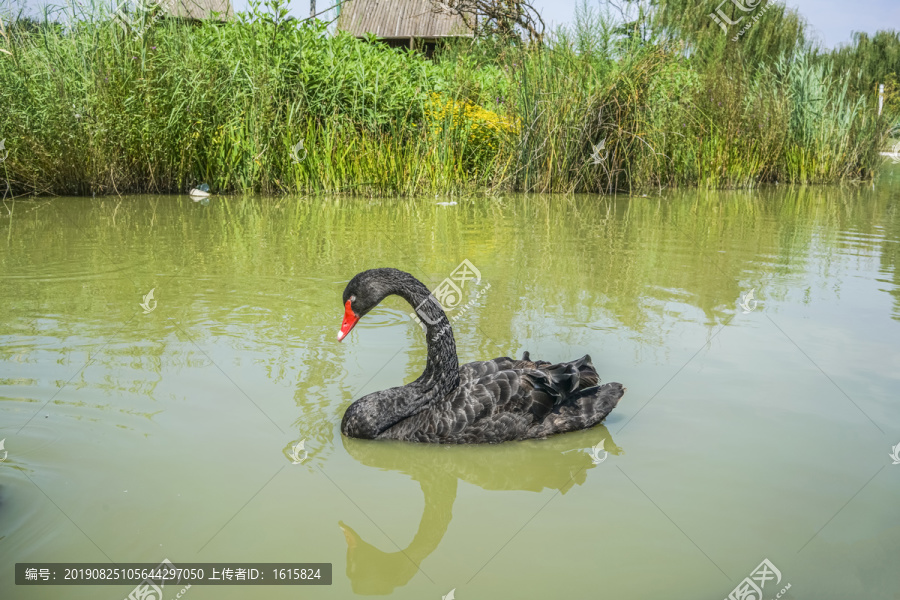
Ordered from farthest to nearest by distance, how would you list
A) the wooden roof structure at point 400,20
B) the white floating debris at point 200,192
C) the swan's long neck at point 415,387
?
1. the wooden roof structure at point 400,20
2. the white floating debris at point 200,192
3. the swan's long neck at point 415,387

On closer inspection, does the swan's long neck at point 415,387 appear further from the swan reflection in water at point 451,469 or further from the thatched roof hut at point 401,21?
the thatched roof hut at point 401,21

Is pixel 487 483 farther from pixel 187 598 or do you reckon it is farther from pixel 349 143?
pixel 349 143

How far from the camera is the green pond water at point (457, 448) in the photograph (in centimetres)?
247

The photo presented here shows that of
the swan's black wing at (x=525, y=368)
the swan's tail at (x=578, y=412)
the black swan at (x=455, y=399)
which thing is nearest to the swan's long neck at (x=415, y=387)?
the black swan at (x=455, y=399)

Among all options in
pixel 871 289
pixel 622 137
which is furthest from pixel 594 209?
pixel 871 289

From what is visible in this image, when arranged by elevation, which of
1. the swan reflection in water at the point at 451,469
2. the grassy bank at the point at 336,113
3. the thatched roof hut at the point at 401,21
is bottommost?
the swan reflection in water at the point at 451,469

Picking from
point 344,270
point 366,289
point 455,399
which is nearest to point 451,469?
point 455,399

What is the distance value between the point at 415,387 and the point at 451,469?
467mm

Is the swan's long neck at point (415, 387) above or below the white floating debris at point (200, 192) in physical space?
below

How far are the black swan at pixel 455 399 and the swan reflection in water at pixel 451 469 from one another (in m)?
0.06

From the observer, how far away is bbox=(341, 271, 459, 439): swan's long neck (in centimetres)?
332

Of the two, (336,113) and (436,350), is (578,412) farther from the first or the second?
(336,113)

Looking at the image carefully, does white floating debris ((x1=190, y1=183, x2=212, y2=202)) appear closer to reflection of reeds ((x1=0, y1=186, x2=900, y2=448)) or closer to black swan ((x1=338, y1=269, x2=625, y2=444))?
reflection of reeds ((x1=0, y1=186, x2=900, y2=448))

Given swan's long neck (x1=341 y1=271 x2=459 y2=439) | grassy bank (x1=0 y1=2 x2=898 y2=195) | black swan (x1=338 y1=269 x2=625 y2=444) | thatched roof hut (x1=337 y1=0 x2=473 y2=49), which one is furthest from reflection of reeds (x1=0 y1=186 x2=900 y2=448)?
thatched roof hut (x1=337 y1=0 x2=473 y2=49)
